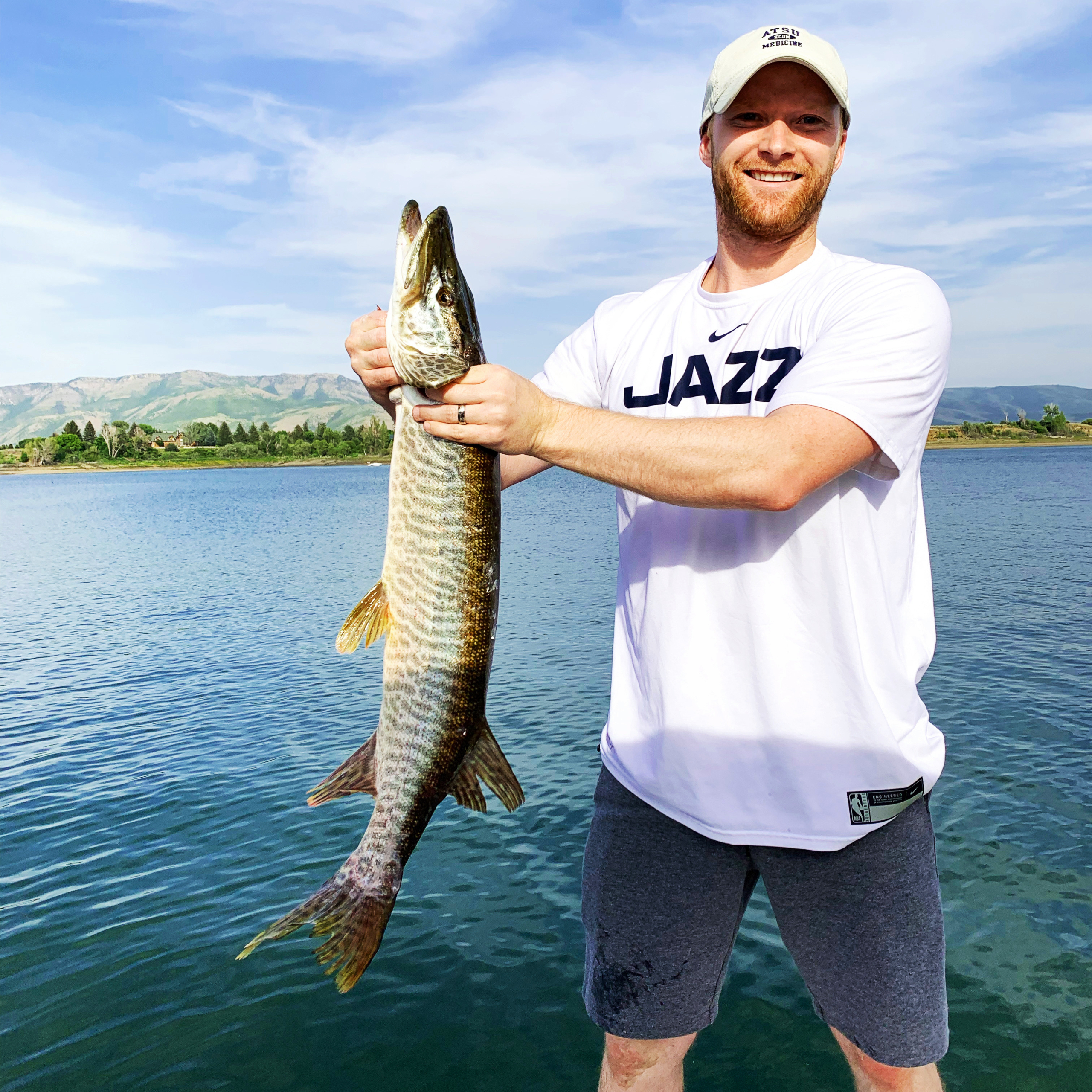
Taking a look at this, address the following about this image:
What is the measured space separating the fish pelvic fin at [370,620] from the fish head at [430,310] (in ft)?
2.57

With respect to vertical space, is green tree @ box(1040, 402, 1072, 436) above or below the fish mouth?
below

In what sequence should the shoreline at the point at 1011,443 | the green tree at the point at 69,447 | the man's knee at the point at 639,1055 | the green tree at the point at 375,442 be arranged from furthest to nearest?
1. the green tree at the point at 69,447
2. the shoreline at the point at 1011,443
3. the green tree at the point at 375,442
4. the man's knee at the point at 639,1055

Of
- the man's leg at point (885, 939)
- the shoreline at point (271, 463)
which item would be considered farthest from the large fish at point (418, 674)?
the shoreline at point (271, 463)

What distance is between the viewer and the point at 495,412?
2.50 meters

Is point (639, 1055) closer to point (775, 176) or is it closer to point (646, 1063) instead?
point (646, 1063)

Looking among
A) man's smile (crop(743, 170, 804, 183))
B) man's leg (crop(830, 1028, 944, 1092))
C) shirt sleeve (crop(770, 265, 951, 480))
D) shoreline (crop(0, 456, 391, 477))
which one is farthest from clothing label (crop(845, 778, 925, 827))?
shoreline (crop(0, 456, 391, 477))

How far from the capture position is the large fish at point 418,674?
2822 millimetres

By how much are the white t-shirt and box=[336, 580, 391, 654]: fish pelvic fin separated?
895 millimetres

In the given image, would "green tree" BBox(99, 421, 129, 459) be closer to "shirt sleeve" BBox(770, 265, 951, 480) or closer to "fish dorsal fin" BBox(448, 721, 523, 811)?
"fish dorsal fin" BBox(448, 721, 523, 811)

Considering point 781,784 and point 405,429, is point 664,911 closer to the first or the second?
point 781,784

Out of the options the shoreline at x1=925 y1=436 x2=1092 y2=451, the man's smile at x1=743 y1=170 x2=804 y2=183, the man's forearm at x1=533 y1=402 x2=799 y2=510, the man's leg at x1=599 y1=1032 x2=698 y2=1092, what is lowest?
the shoreline at x1=925 y1=436 x2=1092 y2=451

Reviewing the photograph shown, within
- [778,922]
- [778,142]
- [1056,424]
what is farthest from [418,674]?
[1056,424]

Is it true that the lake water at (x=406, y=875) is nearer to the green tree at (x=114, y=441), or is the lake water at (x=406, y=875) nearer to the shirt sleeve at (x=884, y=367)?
the shirt sleeve at (x=884, y=367)

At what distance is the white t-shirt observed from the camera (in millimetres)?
2932
